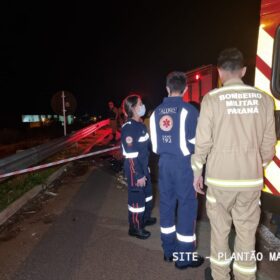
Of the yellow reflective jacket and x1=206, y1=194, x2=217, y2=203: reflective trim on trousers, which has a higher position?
the yellow reflective jacket

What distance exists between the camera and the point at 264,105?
111 inches

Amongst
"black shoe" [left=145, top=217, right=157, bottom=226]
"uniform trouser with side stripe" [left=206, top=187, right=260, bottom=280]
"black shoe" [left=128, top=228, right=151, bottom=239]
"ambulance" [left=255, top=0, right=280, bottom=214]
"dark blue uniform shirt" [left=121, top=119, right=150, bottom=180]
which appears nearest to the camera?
"uniform trouser with side stripe" [left=206, top=187, right=260, bottom=280]

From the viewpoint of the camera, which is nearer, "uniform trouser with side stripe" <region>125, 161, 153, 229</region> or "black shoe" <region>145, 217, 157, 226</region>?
"uniform trouser with side stripe" <region>125, 161, 153, 229</region>

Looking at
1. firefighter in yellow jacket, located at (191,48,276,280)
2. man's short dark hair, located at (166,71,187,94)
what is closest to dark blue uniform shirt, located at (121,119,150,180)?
man's short dark hair, located at (166,71,187,94)

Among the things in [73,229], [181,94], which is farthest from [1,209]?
[181,94]

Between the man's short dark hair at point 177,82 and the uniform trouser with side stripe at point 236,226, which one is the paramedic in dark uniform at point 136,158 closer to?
the man's short dark hair at point 177,82

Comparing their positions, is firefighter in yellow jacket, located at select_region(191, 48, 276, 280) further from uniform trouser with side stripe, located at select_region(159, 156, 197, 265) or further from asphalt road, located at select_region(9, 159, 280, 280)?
asphalt road, located at select_region(9, 159, 280, 280)

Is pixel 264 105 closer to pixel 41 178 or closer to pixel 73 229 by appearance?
pixel 73 229

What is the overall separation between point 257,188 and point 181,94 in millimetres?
1243

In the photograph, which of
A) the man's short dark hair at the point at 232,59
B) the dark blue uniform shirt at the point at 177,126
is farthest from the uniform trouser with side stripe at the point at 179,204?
the man's short dark hair at the point at 232,59

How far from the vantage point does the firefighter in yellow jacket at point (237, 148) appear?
281 cm

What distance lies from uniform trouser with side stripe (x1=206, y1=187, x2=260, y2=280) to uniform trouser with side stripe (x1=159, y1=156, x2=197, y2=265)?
1.59 feet

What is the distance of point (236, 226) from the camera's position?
2.97m

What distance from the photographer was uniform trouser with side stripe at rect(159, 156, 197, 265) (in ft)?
11.5
